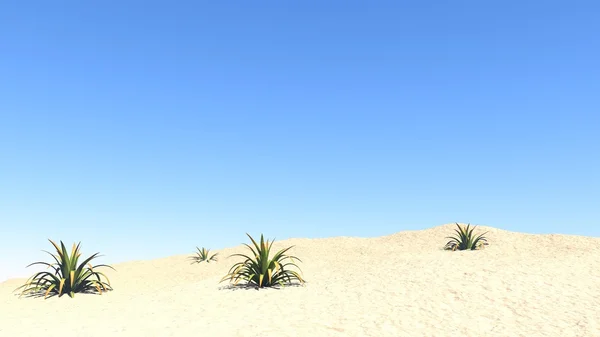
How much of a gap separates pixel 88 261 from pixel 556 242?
65.3 feet

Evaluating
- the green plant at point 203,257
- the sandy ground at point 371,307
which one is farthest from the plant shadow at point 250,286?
the green plant at point 203,257

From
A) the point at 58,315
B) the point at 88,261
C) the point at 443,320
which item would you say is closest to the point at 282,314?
the point at 443,320

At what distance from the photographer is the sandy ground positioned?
290 inches

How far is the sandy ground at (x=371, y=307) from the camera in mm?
7359

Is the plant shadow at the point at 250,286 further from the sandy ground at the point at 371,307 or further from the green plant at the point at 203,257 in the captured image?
the green plant at the point at 203,257

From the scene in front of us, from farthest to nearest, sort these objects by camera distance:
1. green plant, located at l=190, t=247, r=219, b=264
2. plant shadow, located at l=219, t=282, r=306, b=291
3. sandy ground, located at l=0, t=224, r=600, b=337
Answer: green plant, located at l=190, t=247, r=219, b=264 → plant shadow, located at l=219, t=282, r=306, b=291 → sandy ground, located at l=0, t=224, r=600, b=337

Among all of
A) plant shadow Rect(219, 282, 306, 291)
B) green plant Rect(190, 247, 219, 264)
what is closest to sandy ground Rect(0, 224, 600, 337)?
plant shadow Rect(219, 282, 306, 291)

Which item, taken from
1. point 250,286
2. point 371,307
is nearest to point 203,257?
point 250,286

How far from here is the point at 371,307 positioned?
8.31 m

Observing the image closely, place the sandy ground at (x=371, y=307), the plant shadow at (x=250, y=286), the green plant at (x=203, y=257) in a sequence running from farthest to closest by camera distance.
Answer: the green plant at (x=203, y=257) < the plant shadow at (x=250, y=286) < the sandy ground at (x=371, y=307)

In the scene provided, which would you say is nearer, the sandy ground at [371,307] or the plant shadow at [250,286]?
the sandy ground at [371,307]

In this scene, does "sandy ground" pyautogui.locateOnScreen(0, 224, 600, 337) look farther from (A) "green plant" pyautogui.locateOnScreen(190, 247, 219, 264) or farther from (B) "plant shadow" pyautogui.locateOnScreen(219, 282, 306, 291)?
(A) "green plant" pyautogui.locateOnScreen(190, 247, 219, 264)

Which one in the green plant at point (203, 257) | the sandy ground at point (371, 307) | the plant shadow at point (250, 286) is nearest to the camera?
the sandy ground at point (371, 307)

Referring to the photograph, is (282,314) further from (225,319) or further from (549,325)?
(549,325)
